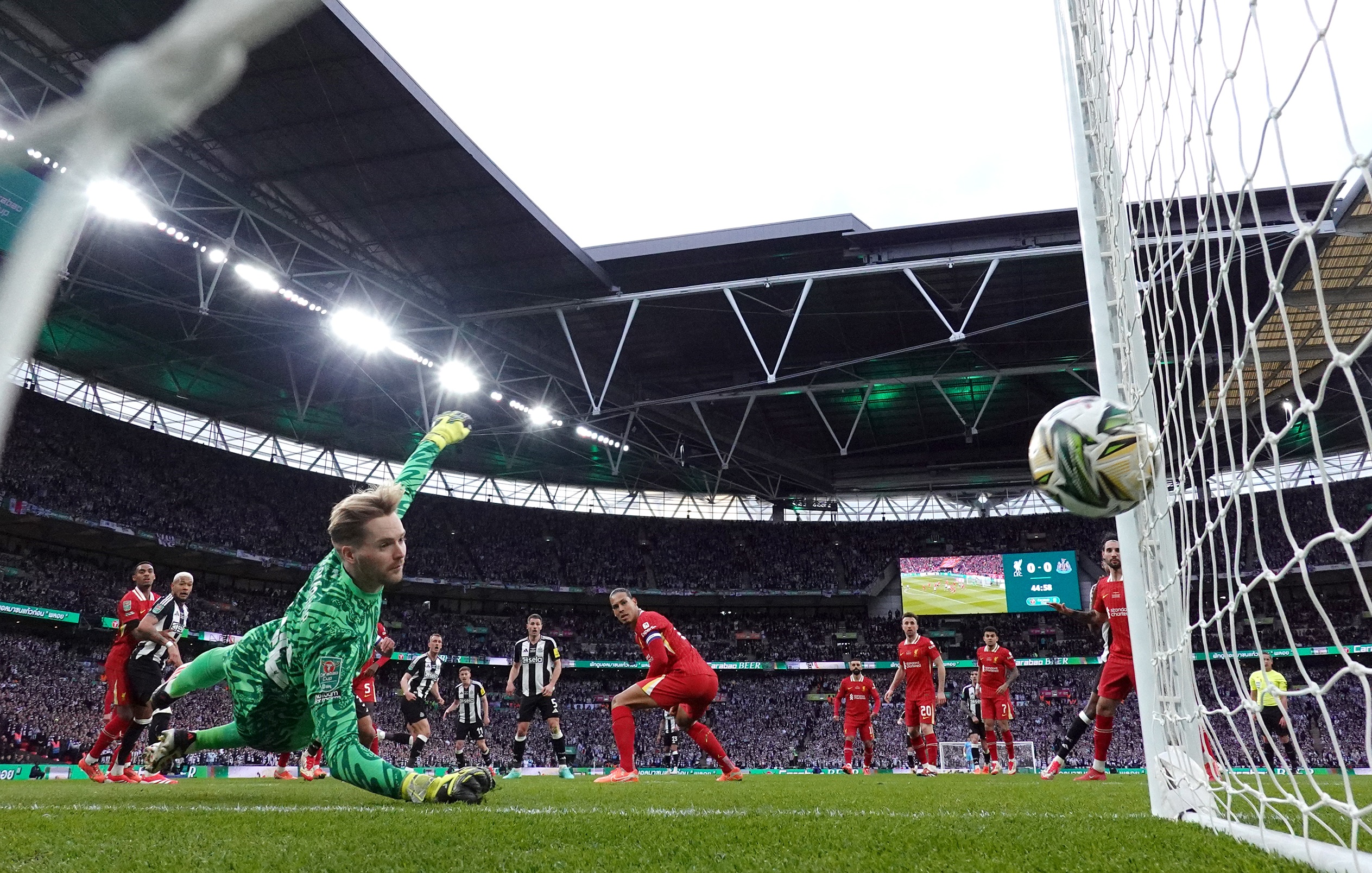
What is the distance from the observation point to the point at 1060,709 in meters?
34.7

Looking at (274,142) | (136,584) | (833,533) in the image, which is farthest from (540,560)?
(136,584)

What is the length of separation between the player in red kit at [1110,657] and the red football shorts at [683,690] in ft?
10.5

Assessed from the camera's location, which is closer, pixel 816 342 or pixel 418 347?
pixel 418 347

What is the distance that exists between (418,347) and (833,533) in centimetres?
2674

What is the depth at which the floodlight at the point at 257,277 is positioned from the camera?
16406 mm

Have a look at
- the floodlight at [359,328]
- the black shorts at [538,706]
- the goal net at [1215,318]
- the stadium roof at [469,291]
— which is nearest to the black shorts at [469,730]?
the black shorts at [538,706]

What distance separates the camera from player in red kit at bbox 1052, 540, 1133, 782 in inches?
302

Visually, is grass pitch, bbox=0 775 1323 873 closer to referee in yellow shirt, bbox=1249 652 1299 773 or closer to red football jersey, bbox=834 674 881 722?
referee in yellow shirt, bbox=1249 652 1299 773

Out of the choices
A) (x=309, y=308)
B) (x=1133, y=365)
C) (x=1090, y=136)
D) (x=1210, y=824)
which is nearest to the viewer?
(x=1210, y=824)

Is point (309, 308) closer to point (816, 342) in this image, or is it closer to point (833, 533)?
point (816, 342)

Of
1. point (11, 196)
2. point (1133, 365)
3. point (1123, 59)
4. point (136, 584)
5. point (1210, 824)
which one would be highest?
point (11, 196)

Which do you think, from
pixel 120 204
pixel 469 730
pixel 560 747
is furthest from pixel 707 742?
pixel 120 204

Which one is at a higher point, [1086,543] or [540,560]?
[1086,543]

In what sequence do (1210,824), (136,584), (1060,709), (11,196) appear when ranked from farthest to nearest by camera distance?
(1060,709) → (11,196) → (136,584) → (1210,824)
